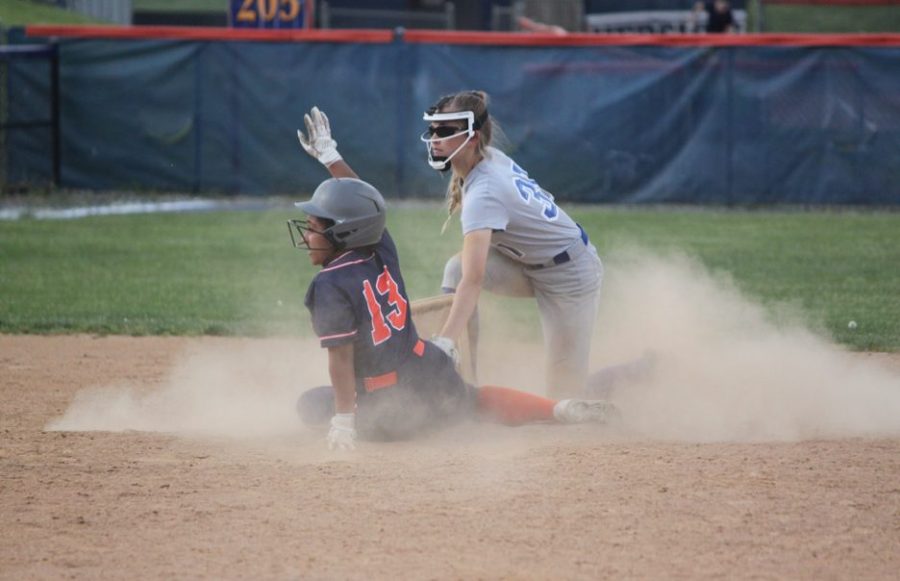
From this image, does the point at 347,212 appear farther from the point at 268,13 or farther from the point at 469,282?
the point at 268,13

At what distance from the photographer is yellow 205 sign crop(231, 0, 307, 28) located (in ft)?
63.1

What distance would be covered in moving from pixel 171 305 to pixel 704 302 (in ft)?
14.4

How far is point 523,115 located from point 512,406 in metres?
11.6

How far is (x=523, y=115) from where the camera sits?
17797 mm

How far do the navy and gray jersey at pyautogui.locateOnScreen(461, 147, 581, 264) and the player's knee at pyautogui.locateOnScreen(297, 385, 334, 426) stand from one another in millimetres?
1054

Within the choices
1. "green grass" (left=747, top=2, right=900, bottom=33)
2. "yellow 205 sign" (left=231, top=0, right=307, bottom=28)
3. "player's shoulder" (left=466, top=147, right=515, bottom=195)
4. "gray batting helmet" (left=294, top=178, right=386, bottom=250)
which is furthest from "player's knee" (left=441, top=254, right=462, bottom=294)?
"green grass" (left=747, top=2, right=900, bottom=33)

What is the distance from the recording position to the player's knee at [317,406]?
6.53m

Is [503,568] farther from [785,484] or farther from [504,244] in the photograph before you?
[504,244]

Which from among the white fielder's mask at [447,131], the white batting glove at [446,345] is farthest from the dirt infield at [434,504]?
the white fielder's mask at [447,131]

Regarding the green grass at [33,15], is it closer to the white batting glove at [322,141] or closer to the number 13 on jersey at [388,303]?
the white batting glove at [322,141]

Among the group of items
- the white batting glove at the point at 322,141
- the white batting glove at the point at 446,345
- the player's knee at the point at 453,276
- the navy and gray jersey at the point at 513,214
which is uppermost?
the white batting glove at the point at 322,141

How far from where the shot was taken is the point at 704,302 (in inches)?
418

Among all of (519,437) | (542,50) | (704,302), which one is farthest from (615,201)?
(519,437)

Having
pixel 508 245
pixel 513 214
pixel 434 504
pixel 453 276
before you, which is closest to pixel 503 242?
pixel 508 245
